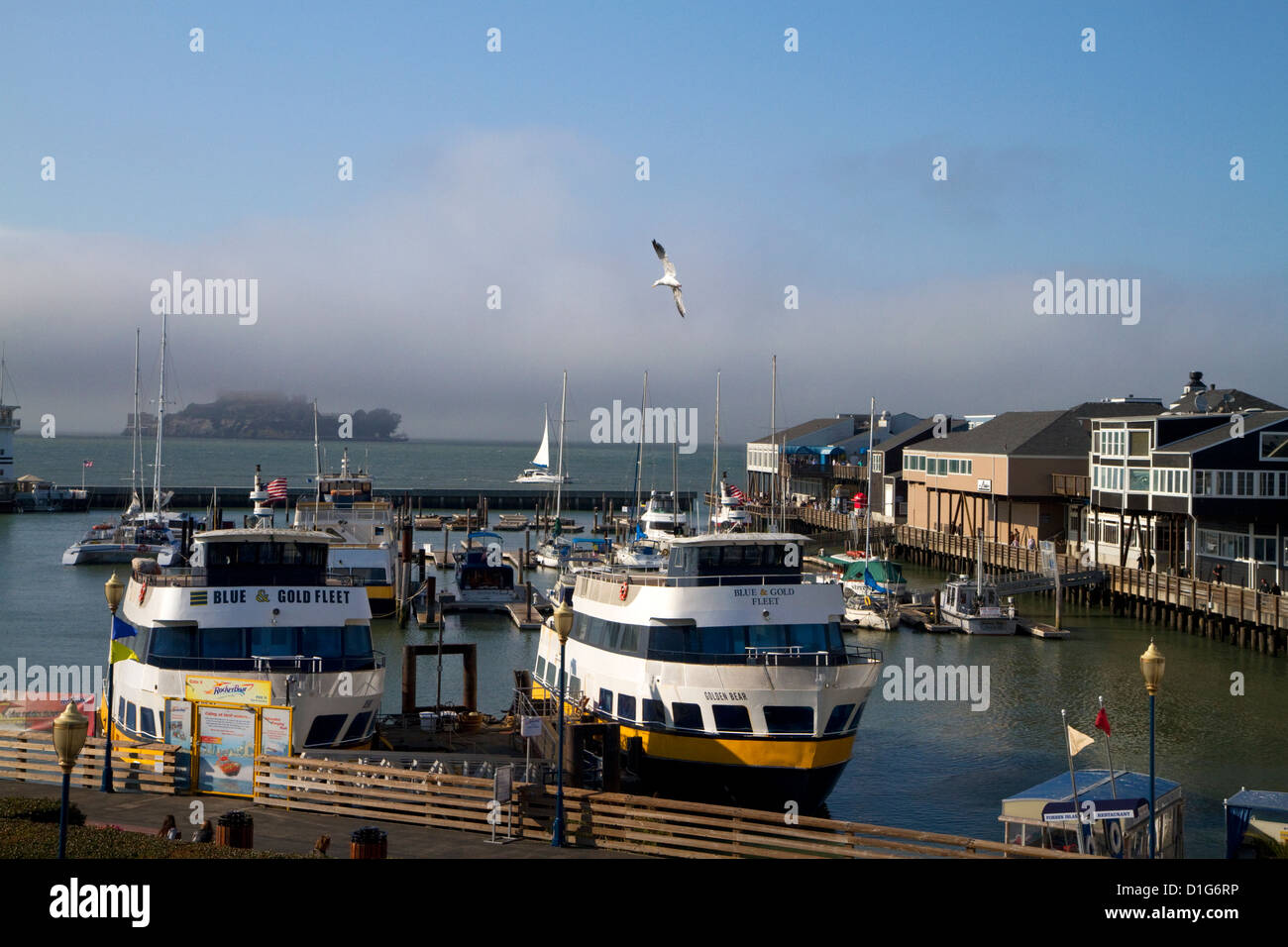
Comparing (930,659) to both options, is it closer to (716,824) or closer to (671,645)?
(671,645)

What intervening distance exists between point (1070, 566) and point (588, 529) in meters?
61.6

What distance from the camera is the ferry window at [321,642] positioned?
1097 inches

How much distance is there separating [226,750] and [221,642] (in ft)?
11.7

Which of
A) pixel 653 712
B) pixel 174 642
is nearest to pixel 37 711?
pixel 174 642

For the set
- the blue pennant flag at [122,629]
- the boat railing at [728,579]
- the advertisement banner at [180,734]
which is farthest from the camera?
the boat railing at [728,579]

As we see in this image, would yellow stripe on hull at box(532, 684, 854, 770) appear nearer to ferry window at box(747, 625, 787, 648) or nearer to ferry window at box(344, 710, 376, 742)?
ferry window at box(747, 625, 787, 648)

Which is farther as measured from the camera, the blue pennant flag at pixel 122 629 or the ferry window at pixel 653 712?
the ferry window at pixel 653 712

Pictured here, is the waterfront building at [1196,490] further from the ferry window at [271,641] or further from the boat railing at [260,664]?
the ferry window at [271,641]

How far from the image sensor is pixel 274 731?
2519 centimetres

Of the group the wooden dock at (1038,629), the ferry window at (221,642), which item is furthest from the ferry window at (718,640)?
the wooden dock at (1038,629)

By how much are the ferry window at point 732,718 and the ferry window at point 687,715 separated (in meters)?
0.51

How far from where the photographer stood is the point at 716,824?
20.8 metres

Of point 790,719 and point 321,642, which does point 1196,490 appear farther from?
point 321,642
